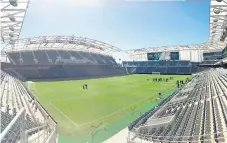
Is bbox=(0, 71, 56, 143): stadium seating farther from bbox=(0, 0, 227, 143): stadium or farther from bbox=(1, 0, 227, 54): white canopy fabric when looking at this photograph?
bbox=(1, 0, 227, 54): white canopy fabric

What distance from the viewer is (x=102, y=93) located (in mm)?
17547

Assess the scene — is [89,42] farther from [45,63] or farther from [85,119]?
[85,119]

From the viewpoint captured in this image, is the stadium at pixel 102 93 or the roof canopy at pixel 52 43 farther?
the roof canopy at pixel 52 43

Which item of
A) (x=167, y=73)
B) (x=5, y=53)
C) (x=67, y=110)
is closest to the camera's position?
(x=67, y=110)

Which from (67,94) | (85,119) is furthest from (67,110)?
(67,94)

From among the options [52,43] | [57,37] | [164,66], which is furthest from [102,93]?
[164,66]

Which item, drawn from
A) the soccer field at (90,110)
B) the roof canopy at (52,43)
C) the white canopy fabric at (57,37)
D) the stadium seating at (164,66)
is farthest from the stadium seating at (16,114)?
the stadium seating at (164,66)

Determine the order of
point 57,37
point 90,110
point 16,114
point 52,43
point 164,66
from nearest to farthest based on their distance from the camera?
point 16,114 → point 90,110 → point 57,37 → point 52,43 → point 164,66

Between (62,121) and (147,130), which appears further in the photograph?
(62,121)

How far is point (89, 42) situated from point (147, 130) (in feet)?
59.8

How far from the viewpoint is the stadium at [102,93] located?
569 centimetres

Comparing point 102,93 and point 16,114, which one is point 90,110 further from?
point 16,114

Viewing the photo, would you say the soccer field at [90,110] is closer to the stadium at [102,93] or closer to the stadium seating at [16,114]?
the stadium at [102,93]

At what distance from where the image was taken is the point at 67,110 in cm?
1215
